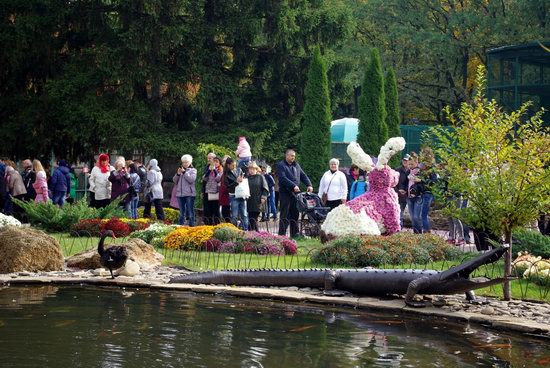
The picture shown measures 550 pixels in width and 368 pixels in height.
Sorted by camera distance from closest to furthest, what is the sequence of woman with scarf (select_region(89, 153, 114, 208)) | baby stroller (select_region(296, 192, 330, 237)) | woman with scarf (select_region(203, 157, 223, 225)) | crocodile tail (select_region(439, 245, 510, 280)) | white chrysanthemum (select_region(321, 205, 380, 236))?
crocodile tail (select_region(439, 245, 510, 280)) < white chrysanthemum (select_region(321, 205, 380, 236)) < baby stroller (select_region(296, 192, 330, 237)) < woman with scarf (select_region(203, 157, 223, 225)) < woman with scarf (select_region(89, 153, 114, 208))

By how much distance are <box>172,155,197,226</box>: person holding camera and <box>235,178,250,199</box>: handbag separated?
7.75ft

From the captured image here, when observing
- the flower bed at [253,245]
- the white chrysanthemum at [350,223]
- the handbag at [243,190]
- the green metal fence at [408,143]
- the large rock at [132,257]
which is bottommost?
the large rock at [132,257]

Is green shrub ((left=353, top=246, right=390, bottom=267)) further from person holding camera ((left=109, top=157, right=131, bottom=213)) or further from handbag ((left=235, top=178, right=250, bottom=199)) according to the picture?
person holding camera ((left=109, top=157, right=131, bottom=213))

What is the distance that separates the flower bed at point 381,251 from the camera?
1684cm

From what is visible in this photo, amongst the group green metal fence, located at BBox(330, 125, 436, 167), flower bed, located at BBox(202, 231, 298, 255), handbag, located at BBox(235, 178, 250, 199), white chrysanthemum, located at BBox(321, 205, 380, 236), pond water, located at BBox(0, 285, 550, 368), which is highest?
green metal fence, located at BBox(330, 125, 436, 167)

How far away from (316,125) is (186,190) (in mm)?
10685

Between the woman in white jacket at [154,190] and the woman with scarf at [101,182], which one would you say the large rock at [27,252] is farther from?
the woman in white jacket at [154,190]

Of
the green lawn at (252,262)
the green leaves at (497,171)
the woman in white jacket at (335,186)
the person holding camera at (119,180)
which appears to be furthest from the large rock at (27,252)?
the woman in white jacket at (335,186)

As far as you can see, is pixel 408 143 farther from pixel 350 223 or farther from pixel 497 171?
pixel 497 171

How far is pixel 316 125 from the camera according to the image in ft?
113

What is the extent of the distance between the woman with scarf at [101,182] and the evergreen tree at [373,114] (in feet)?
41.9

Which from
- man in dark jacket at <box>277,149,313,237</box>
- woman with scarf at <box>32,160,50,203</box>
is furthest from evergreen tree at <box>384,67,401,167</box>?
woman with scarf at <box>32,160,50,203</box>

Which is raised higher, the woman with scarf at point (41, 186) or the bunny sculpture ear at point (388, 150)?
the bunny sculpture ear at point (388, 150)

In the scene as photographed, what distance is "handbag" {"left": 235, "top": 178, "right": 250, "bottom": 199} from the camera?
22.4 metres
